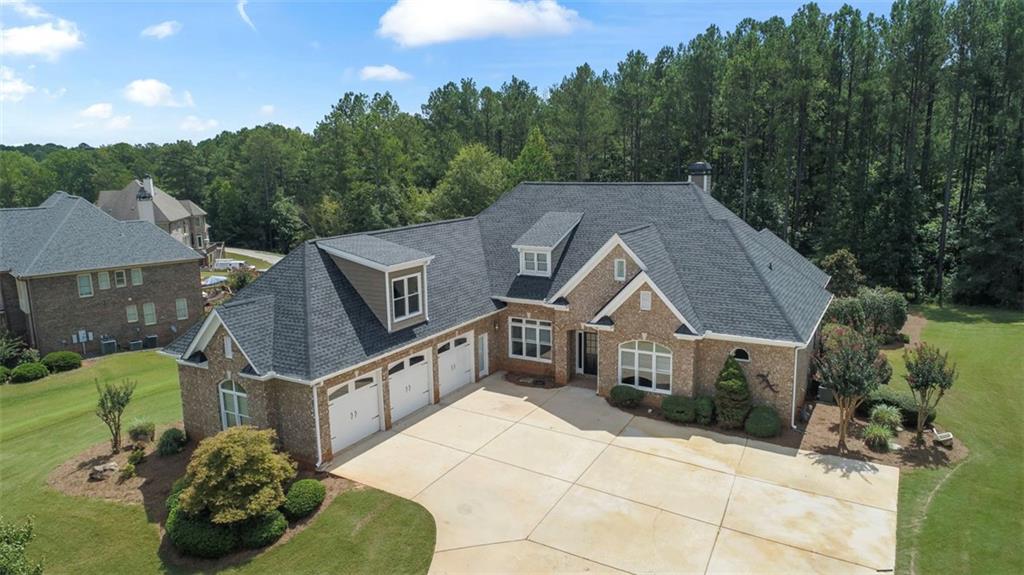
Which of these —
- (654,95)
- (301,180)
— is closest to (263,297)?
(654,95)

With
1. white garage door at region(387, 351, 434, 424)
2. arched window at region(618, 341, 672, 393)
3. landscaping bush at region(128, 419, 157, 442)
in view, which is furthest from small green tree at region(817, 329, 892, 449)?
landscaping bush at region(128, 419, 157, 442)

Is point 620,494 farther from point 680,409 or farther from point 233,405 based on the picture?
point 233,405

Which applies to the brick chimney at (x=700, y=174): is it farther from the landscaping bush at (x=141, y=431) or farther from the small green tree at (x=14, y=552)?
the small green tree at (x=14, y=552)

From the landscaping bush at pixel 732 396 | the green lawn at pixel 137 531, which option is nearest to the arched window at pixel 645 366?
the landscaping bush at pixel 732 396

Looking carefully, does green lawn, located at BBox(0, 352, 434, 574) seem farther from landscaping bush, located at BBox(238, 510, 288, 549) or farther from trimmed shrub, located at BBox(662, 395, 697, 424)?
trimmed shrub, located at BBox(662, 395, 697, 424)

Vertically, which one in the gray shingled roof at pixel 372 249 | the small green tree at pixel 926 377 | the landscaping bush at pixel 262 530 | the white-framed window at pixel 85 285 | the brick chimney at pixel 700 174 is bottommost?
the landscaping bush at pixel 262 530
